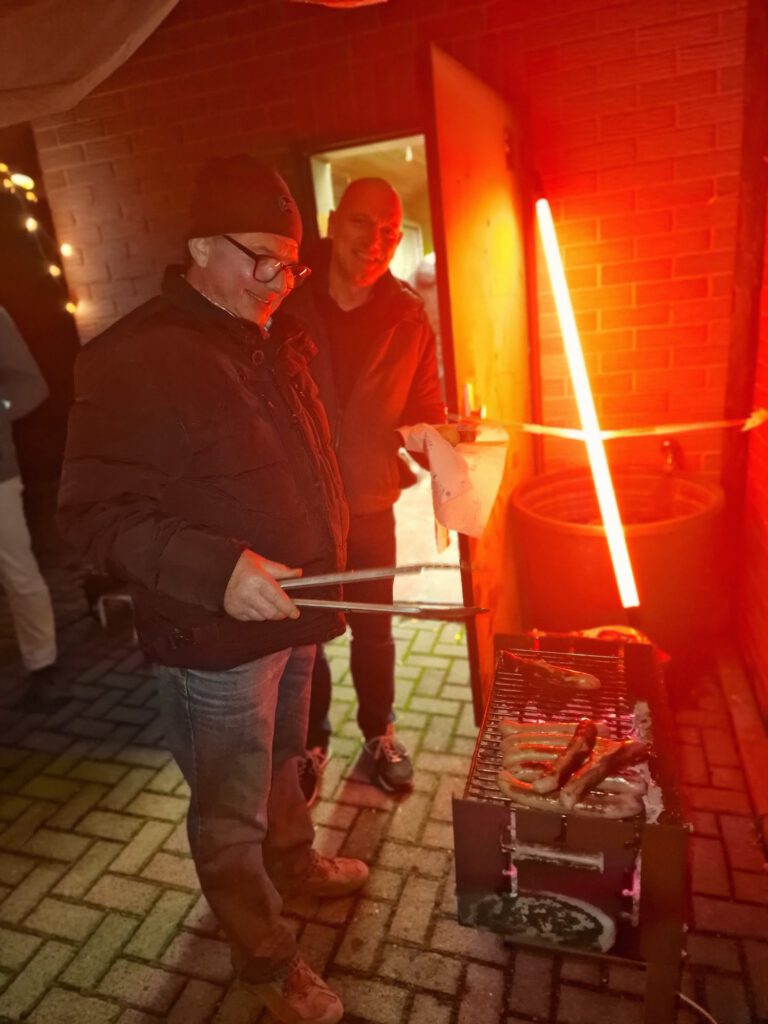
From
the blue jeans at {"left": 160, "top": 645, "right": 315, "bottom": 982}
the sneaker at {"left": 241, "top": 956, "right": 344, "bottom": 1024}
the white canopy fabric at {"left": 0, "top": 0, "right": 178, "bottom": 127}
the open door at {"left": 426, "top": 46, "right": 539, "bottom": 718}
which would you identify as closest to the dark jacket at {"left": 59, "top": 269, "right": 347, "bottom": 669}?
the blue jeans at {"left": 160, "top": 645, "right": 315, "bottom": 982}

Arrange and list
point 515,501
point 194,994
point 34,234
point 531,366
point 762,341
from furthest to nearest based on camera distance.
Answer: point 34,234 → point 531,366 → point 515,501 → point 762,341 → point 194,994

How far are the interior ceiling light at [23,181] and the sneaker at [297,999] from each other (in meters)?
6.01

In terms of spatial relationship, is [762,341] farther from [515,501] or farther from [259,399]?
[259,399]

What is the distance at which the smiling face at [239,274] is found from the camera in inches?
85.5

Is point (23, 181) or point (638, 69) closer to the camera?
point (638, 69)

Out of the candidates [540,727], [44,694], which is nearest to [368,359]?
[540,727]

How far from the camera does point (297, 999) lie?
8.31 feet

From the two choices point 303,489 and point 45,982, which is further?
point 45,982

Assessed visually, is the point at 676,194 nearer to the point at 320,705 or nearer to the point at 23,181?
the point at 320,705

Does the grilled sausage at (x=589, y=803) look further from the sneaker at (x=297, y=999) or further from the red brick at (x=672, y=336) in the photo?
the red brick at (x=672, y=336)

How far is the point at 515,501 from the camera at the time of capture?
4215 mm

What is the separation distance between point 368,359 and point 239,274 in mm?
1120

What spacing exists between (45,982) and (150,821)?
2.91ft

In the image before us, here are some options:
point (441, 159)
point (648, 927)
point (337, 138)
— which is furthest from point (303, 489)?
point (337, 138)
